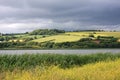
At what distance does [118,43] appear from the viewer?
66.6 m

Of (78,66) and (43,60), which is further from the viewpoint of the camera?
(43,60)

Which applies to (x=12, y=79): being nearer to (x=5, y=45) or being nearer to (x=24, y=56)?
(x=24, y=56)

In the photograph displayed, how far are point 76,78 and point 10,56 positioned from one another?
12.2 metres

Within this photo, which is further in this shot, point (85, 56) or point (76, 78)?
point (85, 56)

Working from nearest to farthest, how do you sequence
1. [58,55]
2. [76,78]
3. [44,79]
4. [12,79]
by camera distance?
[44,79], [76,78], [12,79], [58,55]

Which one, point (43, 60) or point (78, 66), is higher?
point (43, 60)

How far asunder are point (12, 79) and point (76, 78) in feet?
8.48

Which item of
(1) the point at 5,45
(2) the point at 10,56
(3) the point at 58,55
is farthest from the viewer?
(1) the point at 5,45

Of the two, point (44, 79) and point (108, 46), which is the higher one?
point (44, 79)

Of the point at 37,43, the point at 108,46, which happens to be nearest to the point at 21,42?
the point at 37,43

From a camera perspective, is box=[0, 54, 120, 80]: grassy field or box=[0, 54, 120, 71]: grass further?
box=[0, 54, 120, 71]: grass

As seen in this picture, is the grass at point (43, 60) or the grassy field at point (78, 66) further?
the grass at point (43, 60)

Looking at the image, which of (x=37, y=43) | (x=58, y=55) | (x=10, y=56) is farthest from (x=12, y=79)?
(x=37, y=43)

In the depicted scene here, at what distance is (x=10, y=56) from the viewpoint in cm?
2262
